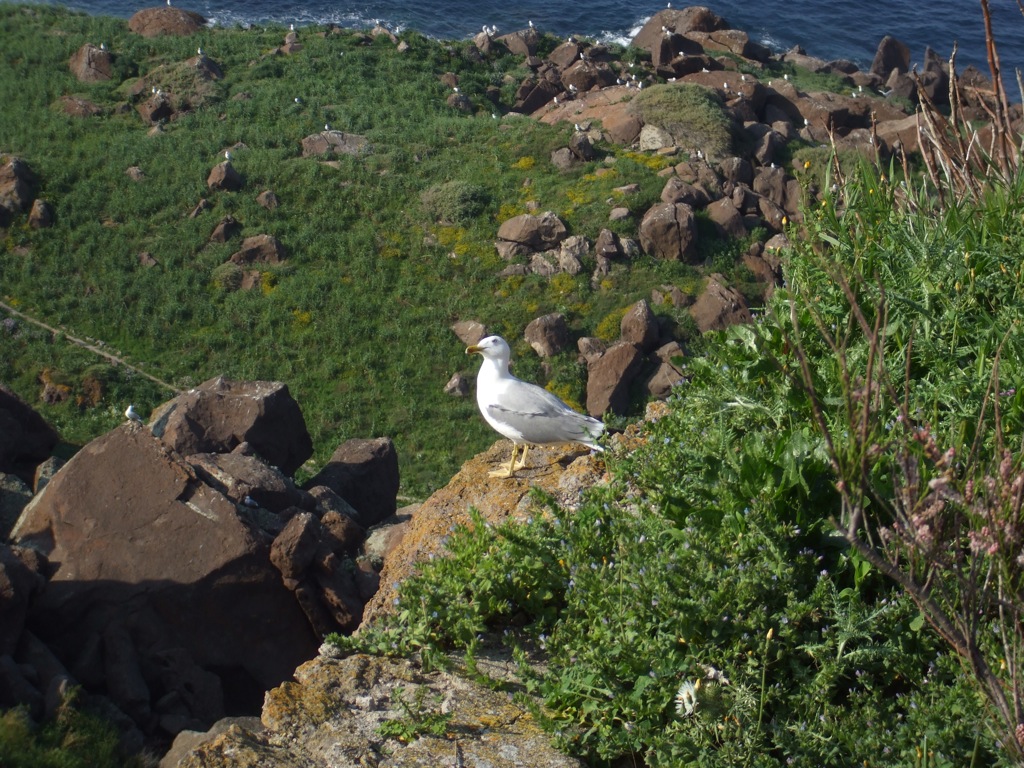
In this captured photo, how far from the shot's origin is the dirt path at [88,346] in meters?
22.2

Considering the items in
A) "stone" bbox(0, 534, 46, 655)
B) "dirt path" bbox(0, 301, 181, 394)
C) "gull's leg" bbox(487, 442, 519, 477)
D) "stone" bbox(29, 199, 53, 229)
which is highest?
"gull's leg" bbox(487, 442, 519, 477)

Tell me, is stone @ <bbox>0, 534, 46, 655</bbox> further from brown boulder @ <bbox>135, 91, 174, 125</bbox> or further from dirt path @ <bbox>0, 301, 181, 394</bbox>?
brown boulder @ <bbox>135, 91, 174, 125</bbox>

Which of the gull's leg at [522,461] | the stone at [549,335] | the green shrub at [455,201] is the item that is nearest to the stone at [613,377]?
the stone at [549,335]

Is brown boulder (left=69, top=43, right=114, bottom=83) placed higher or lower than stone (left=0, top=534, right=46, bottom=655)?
higher

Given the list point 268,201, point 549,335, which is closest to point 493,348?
point 549,335

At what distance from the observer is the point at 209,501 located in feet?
36.6

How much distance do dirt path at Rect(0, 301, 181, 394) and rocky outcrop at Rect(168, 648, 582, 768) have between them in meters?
18.7

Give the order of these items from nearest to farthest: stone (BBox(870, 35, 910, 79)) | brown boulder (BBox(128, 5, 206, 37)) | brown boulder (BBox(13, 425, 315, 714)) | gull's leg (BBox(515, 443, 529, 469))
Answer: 1. gull's leg (BBox(515, 443, 529, 469))
2. brown boulder (BBox(13, 425, 315, 714))
3. brown boulder (BBox(128, 5, 206, 37))
4. stone (BBox(870, 35, 910, 79))

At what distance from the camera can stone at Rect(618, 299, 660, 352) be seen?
22328 mm

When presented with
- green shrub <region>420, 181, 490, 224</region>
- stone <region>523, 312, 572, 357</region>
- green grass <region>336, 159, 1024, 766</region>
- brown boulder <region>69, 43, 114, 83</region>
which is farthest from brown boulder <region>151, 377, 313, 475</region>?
brown boulder <region>69, 43, 114, 83</region>

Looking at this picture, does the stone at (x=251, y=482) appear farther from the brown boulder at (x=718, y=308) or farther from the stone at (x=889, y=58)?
the stone at (x=889, y=58)

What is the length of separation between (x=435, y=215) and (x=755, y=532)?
927 inches

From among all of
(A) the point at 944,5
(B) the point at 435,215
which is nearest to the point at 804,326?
(B) the point at 435,215

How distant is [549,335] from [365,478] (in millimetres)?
7307
